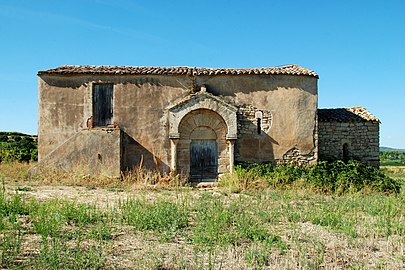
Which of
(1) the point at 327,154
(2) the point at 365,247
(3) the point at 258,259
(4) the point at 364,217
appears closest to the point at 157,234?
(3) the point at 258,259

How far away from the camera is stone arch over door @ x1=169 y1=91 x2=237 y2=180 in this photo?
14.5 m

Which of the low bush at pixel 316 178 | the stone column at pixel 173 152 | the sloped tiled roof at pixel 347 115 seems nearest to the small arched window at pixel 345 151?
the sloped tiled roof at pixel 347 115

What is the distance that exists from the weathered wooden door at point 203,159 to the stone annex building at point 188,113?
0.04m

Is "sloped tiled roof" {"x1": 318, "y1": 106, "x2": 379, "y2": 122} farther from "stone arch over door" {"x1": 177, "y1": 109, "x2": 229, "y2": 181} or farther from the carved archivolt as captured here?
"stone arch over door" {"x1": 177, "y1": 109, "x2": 229, "y2": 181}

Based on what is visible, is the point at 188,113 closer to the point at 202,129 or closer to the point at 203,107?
the point at 203,107

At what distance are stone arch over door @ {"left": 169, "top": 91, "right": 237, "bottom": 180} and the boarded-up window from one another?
2521 millimetres

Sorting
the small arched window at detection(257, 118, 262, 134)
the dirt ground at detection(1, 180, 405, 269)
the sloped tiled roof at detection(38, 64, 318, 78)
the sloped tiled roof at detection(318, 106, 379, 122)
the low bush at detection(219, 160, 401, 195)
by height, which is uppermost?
the sloped tiled roof at detection(38, 64, 318, 78)

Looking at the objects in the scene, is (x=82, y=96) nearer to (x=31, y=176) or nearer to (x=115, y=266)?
(x=31, y=176)

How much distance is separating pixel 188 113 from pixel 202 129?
904mm

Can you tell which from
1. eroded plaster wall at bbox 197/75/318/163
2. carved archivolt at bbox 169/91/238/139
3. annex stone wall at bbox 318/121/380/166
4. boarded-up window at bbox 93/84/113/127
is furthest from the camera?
annex stone wall at bbox 318/121/380/166

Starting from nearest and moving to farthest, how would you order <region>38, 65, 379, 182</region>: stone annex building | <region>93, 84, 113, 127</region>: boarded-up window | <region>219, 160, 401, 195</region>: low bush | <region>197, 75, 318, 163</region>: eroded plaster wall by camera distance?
<region>219, 160, 401, 195</region>: low bush
<region>38, 65, 379, 182</region>: stone annex building
<region>93, 84, 113, 127</region>: boarded-up window
<region>197, 75, 318, 163</region>: eroded plaster wall

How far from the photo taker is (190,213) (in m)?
8.21

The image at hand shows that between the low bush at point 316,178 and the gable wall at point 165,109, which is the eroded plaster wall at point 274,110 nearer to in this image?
the gable wall at point 165,109

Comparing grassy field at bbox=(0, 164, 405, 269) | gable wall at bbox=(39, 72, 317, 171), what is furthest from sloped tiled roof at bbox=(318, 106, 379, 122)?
grassy field at bbox=(0, 164, 405, 269)
